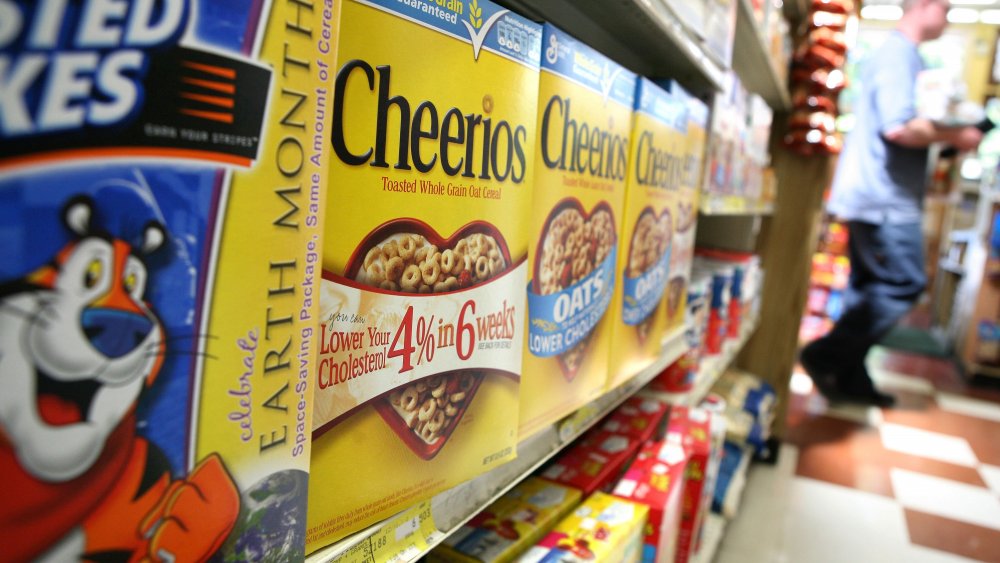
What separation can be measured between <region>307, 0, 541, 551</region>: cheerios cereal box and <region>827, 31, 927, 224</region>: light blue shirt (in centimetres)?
326

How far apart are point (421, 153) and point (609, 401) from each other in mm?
647

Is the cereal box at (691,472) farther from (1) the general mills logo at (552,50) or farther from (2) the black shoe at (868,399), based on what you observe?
(2) the black shoe at (868,399)

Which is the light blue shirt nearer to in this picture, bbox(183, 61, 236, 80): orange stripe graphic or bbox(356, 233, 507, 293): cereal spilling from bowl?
bbox(356, 233, 507, 293): cereal spilling from bowl

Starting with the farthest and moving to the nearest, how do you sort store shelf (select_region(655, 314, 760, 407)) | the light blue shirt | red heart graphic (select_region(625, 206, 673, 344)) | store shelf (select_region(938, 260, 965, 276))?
store shelf (select_region(938, 260, 965, 276))
the light blue shirt
store shelf (select_region(655, 314, 760, 407))
red heart graphic (select_region(625, 206, 673, 344))

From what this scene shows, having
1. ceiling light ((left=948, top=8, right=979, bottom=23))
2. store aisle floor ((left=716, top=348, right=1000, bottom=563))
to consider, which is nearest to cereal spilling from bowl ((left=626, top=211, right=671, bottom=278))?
store aisle floor ((left=716, top=348, right=1000, bottom=563))

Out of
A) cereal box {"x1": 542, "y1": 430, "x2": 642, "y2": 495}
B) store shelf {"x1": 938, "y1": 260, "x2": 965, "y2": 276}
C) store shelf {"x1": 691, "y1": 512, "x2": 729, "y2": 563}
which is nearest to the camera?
cereal box {"x1": 542, "y1": 430, "x2": 642, "y2": 495}

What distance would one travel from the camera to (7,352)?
233 mm

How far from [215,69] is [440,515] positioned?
0.44 meters

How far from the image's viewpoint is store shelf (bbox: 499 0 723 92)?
37.7 inches

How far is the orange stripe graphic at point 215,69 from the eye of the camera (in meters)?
0.28

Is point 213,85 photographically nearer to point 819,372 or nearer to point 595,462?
point 595,462

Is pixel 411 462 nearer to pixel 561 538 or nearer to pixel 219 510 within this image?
pixel 219 510

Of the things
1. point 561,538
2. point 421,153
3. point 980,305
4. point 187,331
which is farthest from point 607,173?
point 980,305

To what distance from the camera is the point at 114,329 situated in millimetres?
264
